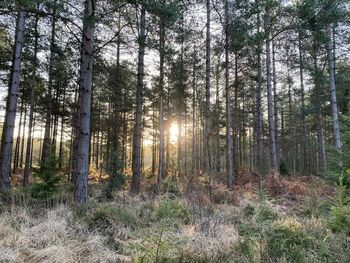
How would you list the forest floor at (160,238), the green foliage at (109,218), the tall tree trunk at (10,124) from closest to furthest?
1. the forest floor at (160,238)
2. the green foliage at (109,218)
3. the tall tree trunk at (10,124)

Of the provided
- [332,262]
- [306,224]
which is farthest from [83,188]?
[332,262]

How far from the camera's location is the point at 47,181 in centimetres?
633

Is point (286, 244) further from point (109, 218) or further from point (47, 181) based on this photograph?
point (47, 181)

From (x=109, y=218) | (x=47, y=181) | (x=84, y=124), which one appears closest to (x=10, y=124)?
(x=47, y=181)

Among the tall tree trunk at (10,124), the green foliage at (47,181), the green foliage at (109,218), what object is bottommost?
the green foliage at (109,218)

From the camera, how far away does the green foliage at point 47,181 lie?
624cm

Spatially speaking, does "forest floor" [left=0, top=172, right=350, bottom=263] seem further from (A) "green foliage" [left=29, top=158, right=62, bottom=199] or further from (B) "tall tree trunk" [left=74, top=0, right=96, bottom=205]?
(A) "green foliage" [left=29, top=158, right=62, bottom=199]

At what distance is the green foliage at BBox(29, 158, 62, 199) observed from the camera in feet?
20.5

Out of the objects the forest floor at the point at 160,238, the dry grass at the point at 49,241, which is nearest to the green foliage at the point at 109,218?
the forest floor at the point at 160,238

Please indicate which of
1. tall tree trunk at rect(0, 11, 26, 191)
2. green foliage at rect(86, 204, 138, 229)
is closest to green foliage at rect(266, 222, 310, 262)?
green foliage at rect(86, 204, 138, 229)

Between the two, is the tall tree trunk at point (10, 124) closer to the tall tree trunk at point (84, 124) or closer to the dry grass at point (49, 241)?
the tall tree trunk at point (84, 124)

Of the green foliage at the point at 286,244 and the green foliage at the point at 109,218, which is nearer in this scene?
the green foliage at the point at 286,244

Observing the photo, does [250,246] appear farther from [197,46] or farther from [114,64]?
[114,64]

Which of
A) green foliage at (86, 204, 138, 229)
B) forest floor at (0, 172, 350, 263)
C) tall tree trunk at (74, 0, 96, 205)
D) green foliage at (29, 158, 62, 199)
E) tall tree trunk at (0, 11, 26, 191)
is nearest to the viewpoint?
forest floor at (0, 172, 350, 263)
